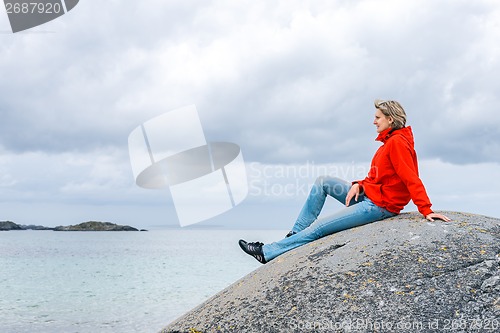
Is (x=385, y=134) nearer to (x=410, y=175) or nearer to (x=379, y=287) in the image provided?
(x=410, y=175)

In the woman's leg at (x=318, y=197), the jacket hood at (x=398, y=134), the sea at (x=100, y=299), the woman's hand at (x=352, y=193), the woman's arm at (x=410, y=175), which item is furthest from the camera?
the sea at (x=100, y=299)

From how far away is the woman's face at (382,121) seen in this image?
5.94 metres

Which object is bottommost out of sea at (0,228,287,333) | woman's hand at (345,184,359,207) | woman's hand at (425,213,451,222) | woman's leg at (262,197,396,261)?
sea at (0,228,287,333)

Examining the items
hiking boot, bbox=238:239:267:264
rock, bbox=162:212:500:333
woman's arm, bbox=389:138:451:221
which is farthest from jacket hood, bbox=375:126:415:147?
hiking boot, bbox=238:239:267:264

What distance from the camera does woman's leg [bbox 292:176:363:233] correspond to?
21.0 feet

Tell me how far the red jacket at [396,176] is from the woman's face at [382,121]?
0.17 ft

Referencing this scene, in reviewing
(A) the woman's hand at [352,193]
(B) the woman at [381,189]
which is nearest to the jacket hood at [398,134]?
(B) the woman at [381,189]

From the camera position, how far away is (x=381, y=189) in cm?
592

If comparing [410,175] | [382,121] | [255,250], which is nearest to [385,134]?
[382,121]

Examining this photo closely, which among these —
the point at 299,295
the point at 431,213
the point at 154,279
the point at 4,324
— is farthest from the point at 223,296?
the point at 154,279

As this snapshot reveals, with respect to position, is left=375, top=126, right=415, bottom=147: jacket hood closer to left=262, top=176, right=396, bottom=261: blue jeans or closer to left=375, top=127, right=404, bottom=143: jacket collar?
left=375, top=127, right=404, bottom=143: jacket collar

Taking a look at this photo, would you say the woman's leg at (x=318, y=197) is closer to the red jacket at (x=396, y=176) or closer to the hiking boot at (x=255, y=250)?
the red jacket at (x=396, y=176)

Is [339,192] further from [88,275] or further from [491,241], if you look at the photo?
[88,275]

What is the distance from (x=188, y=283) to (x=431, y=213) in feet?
77.4
